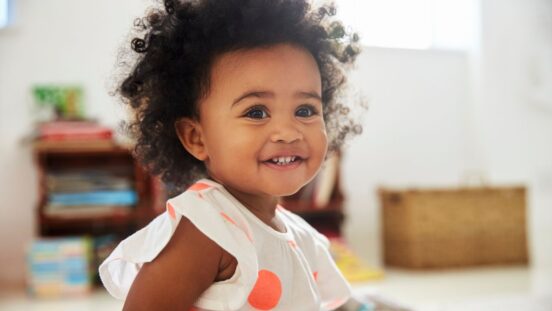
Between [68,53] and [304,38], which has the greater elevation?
[68,53]

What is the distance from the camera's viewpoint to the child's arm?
2.11 feet

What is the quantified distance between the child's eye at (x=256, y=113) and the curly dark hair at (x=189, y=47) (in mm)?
72

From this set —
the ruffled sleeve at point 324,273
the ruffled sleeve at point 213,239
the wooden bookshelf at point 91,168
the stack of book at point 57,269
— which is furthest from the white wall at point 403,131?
the ruffled sleeve at point 213,239

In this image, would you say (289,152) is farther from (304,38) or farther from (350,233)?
(350,233)

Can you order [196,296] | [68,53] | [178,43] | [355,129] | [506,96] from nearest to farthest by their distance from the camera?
1. [196,296]
2. [178,43]
3. [355,129]
4. [68,53]
5. [506,96]

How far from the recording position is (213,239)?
67cm

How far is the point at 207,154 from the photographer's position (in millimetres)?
796

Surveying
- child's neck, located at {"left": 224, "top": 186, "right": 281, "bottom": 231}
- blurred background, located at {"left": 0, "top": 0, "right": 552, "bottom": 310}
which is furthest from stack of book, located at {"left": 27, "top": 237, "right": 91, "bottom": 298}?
child's neck, located at {"left": 224, "top": 186, "right": 281, "bottom": 231}

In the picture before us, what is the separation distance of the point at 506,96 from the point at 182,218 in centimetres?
316

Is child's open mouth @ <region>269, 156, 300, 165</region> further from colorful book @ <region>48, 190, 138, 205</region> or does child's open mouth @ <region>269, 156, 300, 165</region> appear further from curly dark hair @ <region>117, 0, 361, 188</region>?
colorful book @ <region>48, 190, 138, 205</region>

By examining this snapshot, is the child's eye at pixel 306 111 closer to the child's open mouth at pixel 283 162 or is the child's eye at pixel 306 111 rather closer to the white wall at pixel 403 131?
the child's open mouth at pixel 283 162

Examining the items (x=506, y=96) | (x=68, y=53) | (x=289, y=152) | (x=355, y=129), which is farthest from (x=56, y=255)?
(x=506, y=96)

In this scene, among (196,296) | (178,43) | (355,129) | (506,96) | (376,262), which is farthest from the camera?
(506,96)

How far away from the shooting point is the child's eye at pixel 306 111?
78 cm
